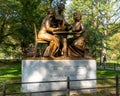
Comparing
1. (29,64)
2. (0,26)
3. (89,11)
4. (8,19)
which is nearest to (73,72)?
(29,64)

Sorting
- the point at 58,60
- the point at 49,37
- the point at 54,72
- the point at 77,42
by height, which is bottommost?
the point at 54,72

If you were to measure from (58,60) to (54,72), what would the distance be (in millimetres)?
523

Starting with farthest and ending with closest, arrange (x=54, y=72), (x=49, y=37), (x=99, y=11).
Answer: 1. (x=99, y=11)
2. (x=49, y=37)
3. (x=54, y=72)

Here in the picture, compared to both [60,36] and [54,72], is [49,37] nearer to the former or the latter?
[60,36]

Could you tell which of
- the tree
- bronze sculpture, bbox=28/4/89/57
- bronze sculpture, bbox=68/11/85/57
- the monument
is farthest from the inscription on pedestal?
the tree

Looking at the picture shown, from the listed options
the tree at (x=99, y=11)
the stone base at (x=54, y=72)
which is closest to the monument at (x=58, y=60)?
the stone base at (x=54, y=72)

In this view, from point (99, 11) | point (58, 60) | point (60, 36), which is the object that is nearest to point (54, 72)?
point (58, 60)

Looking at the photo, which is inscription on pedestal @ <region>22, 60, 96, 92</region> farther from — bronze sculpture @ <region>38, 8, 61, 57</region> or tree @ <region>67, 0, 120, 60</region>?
tree @ <region>67, 0, 120, 60</region>

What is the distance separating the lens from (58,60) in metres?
13.6

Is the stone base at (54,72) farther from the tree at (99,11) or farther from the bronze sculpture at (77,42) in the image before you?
the tree at (99,11)

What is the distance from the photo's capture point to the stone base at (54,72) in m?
13.3

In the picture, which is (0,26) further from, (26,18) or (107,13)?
(107,13)

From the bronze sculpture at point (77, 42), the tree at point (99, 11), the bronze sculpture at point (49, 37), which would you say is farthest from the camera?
the tree at point (99, 11)

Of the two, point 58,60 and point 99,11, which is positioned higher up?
point 99,11
